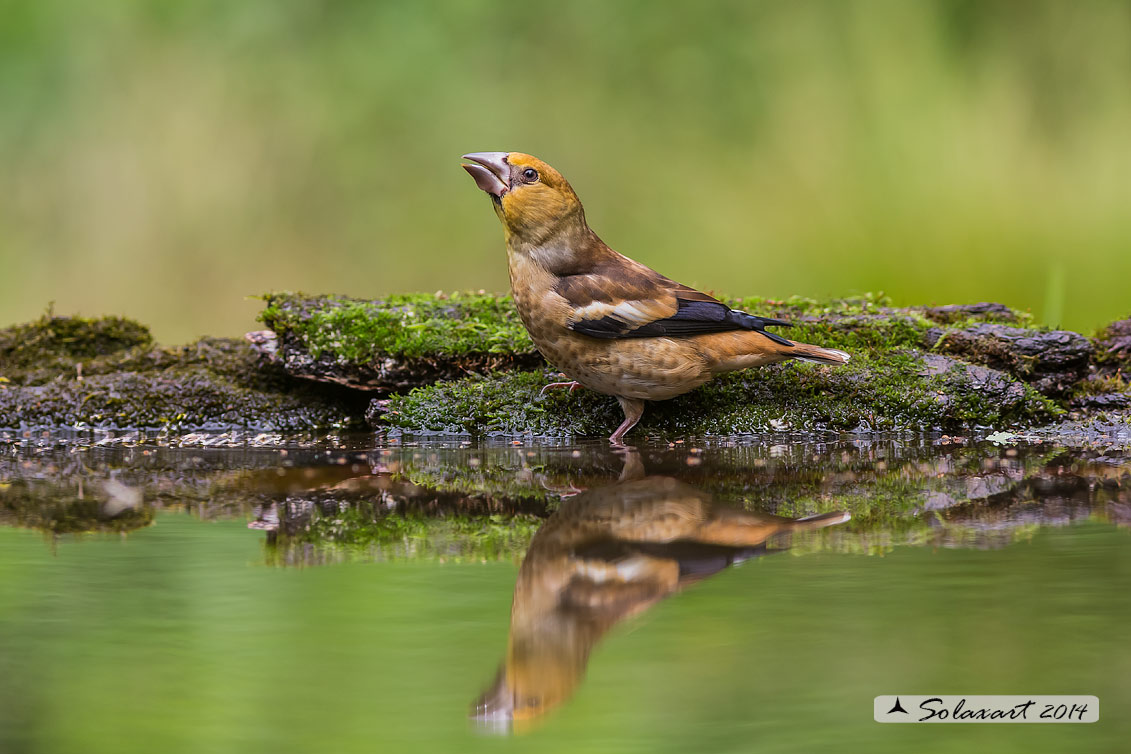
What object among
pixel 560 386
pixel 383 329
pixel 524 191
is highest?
pixel 524 191

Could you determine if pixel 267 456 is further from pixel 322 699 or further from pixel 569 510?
pixel 322 699

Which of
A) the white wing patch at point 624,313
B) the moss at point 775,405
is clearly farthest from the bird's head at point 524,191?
the moss at point 775,405

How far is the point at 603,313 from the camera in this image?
5.19m

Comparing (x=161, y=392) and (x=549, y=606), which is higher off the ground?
(x=161, y=392)

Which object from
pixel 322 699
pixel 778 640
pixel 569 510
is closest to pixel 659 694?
pixel 778 640

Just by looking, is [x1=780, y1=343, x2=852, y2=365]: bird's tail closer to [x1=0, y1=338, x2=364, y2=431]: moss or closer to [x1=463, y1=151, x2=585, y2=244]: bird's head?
[x1=463, y1=151, x2=585, y2=244]: bird's head

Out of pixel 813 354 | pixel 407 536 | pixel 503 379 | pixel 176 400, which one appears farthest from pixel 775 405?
pixel 176 400

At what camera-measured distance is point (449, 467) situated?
15.6ft

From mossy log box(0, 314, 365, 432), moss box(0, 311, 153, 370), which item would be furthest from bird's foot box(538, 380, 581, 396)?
moss box(0, 311, 153, 370)

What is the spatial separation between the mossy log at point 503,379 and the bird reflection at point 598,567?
1.98m

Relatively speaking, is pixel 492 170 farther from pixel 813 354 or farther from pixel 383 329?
pixel 813 354

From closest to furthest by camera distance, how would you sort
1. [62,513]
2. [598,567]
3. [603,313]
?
[598,567]
[62,513]
[603,313]

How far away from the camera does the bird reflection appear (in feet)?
6.29

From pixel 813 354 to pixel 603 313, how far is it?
3.69 ft
